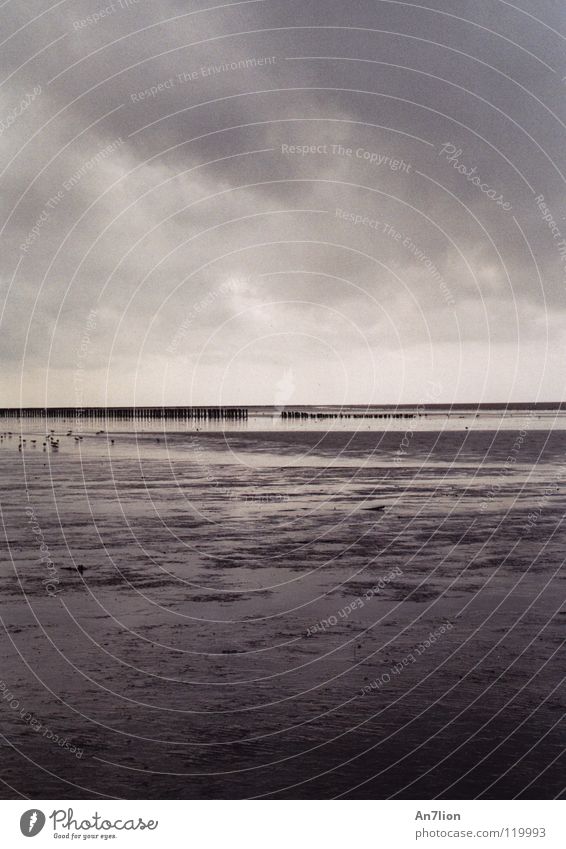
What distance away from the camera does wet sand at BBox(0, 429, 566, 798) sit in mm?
6473

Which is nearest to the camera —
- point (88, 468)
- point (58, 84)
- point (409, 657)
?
point (409, 657)

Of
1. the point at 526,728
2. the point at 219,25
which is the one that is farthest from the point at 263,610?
the point at 219,25

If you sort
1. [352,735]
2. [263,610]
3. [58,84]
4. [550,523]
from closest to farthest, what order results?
[352,735], [263,610], [58,84], [550,523]

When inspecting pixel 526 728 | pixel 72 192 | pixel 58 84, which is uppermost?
pixel 58 84

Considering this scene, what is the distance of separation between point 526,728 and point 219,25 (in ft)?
40.6

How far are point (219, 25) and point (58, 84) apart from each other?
329 centimetres

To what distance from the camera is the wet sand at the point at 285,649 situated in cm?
647

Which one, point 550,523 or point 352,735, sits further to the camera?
point 550,523

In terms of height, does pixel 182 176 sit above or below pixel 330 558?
above

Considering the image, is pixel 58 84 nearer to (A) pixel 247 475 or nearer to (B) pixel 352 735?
(B) pixel 352 735

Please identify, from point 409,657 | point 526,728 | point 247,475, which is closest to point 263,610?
point 409,657

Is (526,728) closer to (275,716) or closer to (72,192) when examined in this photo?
(275,716)

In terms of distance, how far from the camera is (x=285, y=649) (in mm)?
8852

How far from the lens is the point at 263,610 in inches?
409
